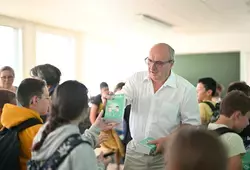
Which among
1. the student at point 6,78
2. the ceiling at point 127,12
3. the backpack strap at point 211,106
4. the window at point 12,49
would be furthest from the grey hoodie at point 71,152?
the window at point 12,49

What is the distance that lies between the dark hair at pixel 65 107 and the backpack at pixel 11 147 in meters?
0.39

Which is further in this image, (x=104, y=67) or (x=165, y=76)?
(x=104, y=67)

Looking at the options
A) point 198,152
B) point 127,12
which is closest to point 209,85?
point 127,12

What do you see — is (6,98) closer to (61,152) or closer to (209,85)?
(61,152)

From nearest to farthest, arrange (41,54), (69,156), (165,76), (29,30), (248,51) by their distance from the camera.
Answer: (69,156) → (165,76) → (29,30) → (41,54) → (248,51)

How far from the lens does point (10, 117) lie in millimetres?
1823

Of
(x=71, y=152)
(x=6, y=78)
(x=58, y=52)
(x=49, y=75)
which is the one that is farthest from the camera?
(x=58, y=52)

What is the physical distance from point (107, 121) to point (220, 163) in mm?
1107

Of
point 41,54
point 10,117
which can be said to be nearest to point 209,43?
point 41,54

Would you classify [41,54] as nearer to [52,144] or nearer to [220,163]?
[52,144]

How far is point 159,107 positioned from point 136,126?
21 centimetres

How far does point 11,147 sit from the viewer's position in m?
Answer: 1.79

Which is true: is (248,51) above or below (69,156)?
above

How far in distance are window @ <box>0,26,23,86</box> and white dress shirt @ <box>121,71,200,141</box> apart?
13.7 ft
